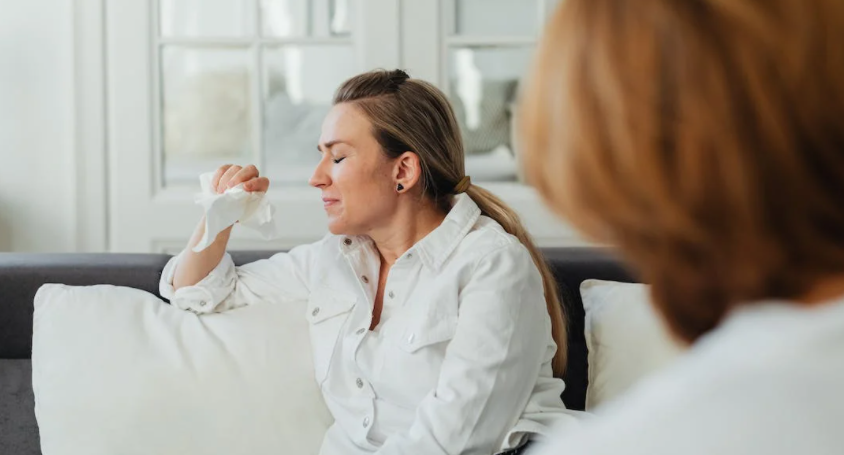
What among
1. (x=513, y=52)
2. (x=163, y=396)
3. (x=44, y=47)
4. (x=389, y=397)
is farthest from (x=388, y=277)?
(x=44, y=47)

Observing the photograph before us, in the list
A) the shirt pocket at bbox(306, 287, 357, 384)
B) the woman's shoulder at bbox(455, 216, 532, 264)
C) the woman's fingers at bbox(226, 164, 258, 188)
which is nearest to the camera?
the woman's shoulder at bbox(455, 216, 532, 264)

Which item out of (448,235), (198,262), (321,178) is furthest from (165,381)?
(448,235)

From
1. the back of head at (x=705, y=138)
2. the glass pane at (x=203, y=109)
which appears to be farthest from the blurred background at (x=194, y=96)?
the back of head at (x=705, y=138)

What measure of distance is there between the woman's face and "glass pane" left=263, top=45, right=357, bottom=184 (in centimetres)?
126

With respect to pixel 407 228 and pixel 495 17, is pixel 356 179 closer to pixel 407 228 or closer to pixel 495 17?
pixel 407 228

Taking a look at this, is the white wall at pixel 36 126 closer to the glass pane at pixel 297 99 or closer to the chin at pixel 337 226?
the glass pane at pixel 297 99

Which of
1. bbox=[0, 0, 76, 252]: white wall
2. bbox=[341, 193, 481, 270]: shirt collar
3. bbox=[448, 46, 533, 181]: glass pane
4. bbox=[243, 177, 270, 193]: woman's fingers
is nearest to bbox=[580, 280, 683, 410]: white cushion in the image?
bbox=[341, 193, 481, 270]: shirt collar

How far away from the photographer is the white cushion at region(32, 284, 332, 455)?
1.81m

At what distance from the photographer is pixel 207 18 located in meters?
3.13

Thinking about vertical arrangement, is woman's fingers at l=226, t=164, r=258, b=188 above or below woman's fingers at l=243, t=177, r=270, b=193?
above

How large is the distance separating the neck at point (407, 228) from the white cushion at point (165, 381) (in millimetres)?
217

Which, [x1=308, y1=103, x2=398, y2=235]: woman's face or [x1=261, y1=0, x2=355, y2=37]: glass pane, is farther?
[x1=261, y1=0, x2=355, y2=37]: glass pane

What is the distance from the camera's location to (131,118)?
310 centimetres

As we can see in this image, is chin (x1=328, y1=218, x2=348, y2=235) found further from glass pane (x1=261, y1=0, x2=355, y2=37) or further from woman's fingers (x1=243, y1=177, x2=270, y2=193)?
glass pane (x1=261, y1=0, x2=355, y2=37)
